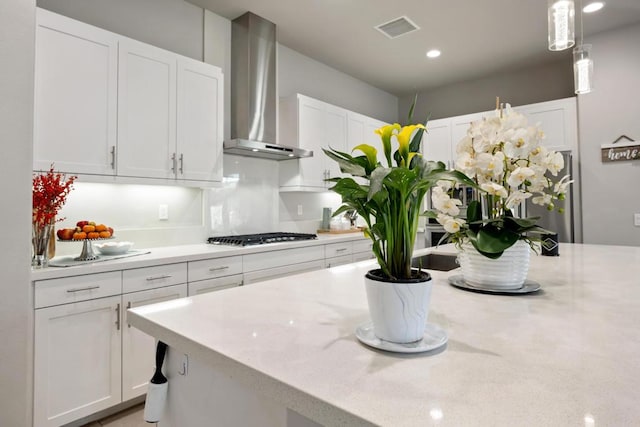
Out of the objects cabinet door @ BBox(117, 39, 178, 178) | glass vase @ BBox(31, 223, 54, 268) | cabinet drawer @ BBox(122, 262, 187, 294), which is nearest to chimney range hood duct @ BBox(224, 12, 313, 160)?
cabinet door @ BBox(117, 39, 178, 178)

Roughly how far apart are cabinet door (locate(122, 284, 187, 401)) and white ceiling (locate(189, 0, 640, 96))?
240 cm

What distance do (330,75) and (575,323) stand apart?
4111 millimetres

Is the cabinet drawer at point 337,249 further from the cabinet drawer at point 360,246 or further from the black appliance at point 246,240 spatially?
the black appliance at point 246,240

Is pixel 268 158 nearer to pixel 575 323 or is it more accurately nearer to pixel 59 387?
pixel 59 387

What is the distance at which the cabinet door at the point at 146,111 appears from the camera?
235cm

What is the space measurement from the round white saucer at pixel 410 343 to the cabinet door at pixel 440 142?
4.09m

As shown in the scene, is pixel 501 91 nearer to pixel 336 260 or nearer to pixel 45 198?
pixel 336 260

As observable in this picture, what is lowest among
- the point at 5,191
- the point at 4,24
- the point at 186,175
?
the point at 5,191

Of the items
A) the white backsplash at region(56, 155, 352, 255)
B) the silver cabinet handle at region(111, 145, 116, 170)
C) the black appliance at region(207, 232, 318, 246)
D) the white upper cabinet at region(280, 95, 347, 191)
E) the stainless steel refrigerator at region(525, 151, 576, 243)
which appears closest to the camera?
the silver cabinet handle at region(111, 145, 116, 170)

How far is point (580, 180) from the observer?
12.2ft

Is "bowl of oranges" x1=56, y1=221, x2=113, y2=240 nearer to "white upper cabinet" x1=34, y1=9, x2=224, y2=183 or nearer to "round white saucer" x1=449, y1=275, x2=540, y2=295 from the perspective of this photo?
"white upper cabinet" x1=34, y1=9, x2=224, y2=183

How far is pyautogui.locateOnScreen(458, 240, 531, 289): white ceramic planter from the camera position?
116cm

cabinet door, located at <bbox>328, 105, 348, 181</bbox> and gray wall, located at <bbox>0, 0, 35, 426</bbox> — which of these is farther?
cabinet door, located at <bbox>328, 105, 348, 181</bbox>

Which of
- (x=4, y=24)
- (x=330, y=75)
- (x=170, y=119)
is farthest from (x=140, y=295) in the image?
(x=330, y=75)
